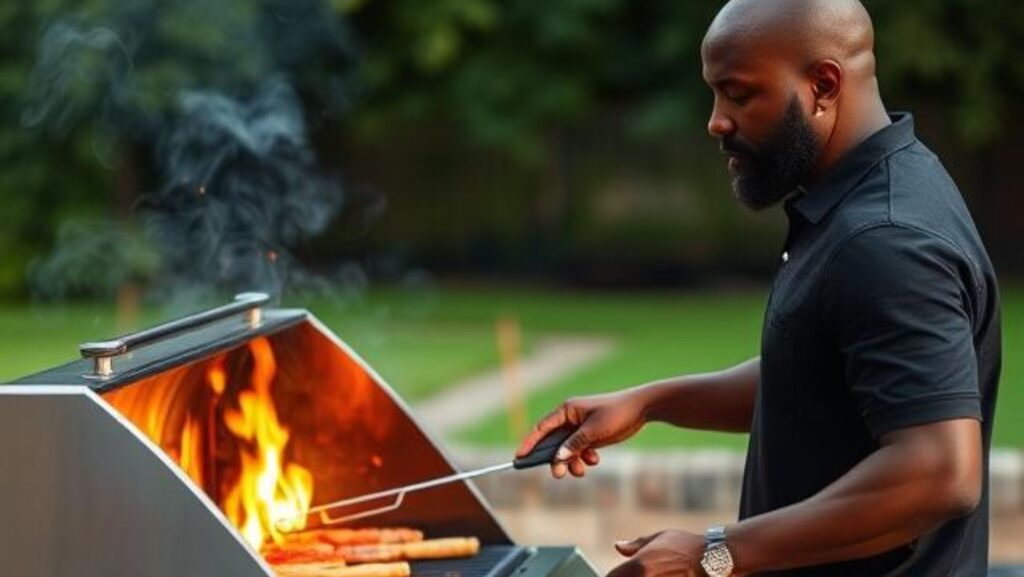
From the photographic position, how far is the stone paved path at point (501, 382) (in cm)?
993

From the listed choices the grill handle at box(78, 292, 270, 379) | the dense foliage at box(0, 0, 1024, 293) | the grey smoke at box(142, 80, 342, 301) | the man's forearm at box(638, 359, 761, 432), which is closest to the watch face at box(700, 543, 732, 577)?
the man's forearm at box(638, 359, 761, 432)

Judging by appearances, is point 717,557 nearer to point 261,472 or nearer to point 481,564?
point 481,564

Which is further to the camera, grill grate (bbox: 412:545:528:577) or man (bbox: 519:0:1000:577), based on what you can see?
grill grate (bbox: 412:545:528:577)

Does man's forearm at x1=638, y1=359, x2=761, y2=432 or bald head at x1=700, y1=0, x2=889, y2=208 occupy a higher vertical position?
bald head at x1=700, y1=0, x2=889, y2=208

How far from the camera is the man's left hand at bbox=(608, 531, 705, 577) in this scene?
8.62ft

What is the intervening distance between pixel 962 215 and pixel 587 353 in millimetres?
9999

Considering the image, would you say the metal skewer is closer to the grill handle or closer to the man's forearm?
the man's forearm

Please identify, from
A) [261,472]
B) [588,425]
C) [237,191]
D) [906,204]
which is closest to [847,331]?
[906,204]

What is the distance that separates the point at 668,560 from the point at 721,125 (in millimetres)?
610

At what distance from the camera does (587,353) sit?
12.7 meters

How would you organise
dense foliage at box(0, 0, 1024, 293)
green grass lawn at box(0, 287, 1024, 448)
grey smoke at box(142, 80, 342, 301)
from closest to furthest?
1. grey smoke at box(142, 80, 342, 301)
2. green grass lawn at box(0, 287, 1024, 448)
3. dense foliage at box(0, 0, 1024, 293)

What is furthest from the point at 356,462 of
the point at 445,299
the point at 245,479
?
the point at 445,299

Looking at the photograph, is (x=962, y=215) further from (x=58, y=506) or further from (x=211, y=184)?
(x=211, y=184)

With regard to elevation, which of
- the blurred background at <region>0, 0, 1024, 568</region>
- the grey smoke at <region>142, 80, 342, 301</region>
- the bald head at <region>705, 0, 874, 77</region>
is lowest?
the bald head at <region>705, 0, 874, 77</region>
